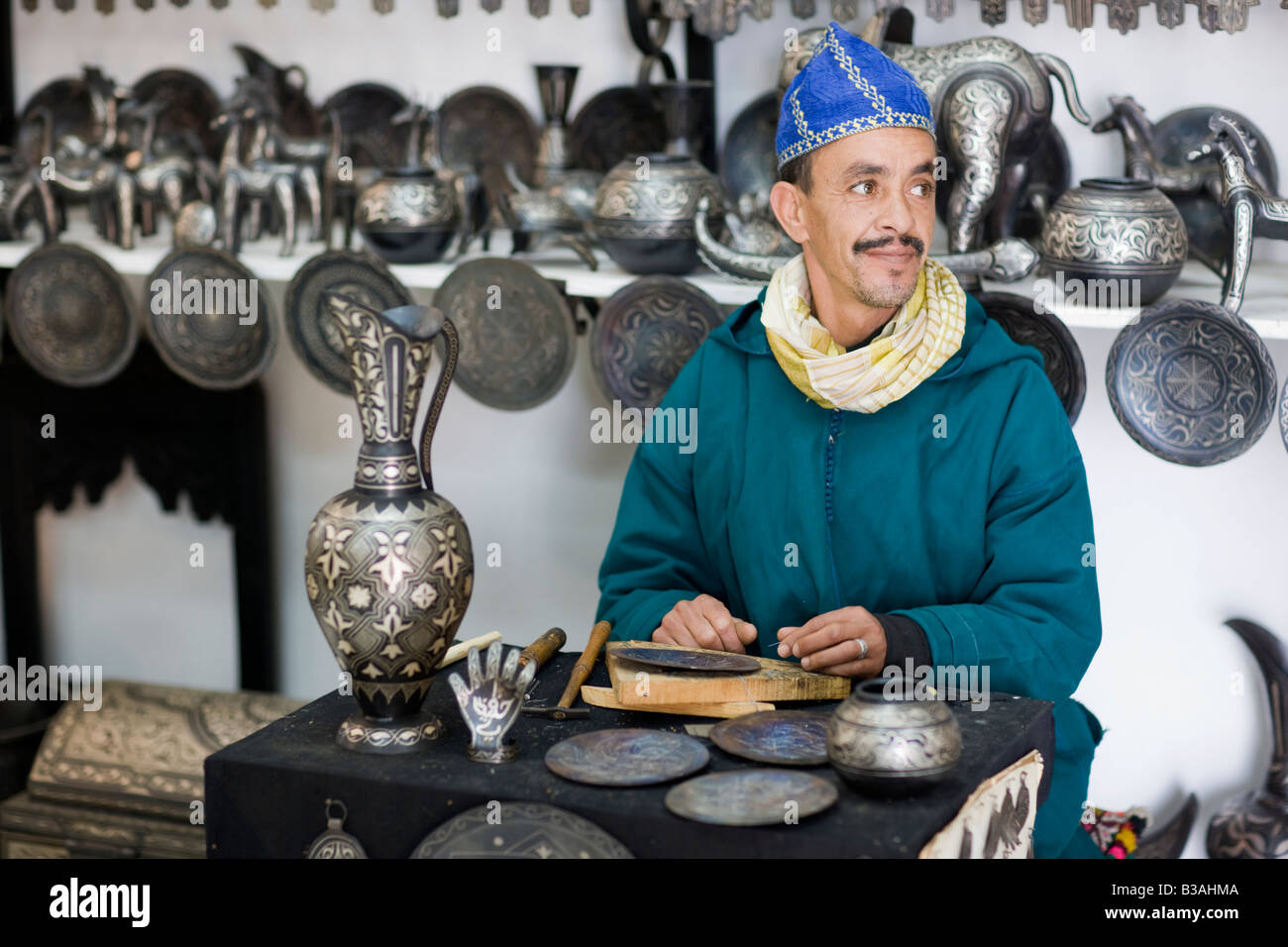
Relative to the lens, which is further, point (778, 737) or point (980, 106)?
point (980, 106)

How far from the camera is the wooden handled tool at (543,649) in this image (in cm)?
210

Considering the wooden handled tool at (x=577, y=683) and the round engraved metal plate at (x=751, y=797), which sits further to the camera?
the wooden handled tool at (x=577, y=683)

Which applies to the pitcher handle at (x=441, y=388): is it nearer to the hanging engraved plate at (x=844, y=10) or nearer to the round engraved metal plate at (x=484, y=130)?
the hanging engraved plate at (x=844, y=10)

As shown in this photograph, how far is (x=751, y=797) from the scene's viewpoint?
1.58 metres

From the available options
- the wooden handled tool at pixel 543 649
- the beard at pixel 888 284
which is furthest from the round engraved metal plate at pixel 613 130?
the wooden handled tool at pixel 543 649

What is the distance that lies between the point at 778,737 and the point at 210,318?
6.81 ft

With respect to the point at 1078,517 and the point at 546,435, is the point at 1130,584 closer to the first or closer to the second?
the point at 1078,517

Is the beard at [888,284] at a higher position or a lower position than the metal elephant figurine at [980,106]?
lower

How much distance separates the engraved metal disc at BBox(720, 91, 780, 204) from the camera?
3281mm

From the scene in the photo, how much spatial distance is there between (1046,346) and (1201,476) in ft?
1.93

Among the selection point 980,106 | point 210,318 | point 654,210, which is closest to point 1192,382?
point 980,106

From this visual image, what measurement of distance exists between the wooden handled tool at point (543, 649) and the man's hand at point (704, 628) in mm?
Result: 138

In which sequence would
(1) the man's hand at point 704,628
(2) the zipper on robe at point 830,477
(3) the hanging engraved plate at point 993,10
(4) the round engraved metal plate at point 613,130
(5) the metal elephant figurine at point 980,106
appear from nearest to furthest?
(1) the man's hand at point 704,628 → (2) the zipper on robe at point 830,477 → (5) the metal elephant figurine at point 980,106 → (3) the hanging engraved plate at point 993,10 → (4) the round engraved metal plate at point 613,130

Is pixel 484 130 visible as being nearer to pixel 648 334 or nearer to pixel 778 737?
pixel 648 334
